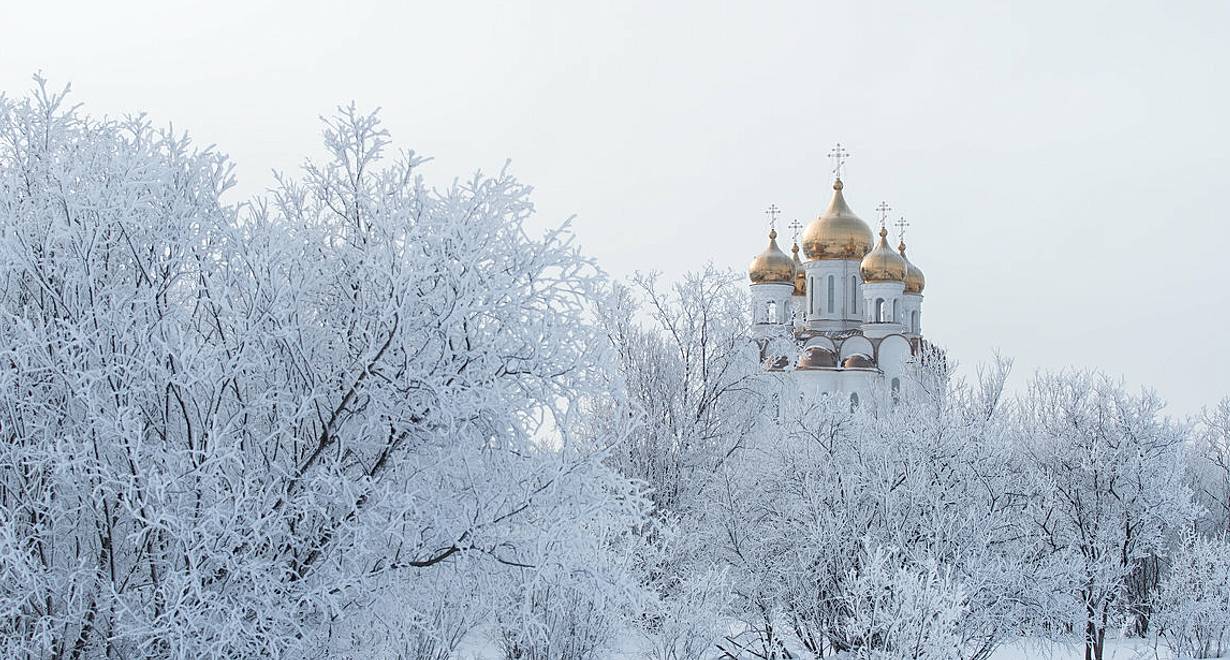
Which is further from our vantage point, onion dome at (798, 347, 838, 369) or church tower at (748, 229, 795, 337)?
church tower at (748, 229, 795, 337)

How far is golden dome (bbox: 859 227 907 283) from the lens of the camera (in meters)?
44.5

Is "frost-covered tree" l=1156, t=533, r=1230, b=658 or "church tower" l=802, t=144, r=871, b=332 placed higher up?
"church tower" l=802, t=144, r=871, b=332

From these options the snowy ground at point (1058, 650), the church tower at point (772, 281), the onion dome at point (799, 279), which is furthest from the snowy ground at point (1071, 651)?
the onion dome at point (799, 279)

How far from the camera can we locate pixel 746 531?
16.8 m

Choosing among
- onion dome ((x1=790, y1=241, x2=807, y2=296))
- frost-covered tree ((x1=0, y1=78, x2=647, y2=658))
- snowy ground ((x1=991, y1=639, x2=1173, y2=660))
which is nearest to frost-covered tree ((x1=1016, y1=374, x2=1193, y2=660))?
snowy ground ((x1=991, y1=639, x2=1173, y2=660))

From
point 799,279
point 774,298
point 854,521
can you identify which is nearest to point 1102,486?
point 854,521

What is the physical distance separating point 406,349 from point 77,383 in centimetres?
177

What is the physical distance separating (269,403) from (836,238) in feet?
125

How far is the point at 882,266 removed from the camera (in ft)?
146

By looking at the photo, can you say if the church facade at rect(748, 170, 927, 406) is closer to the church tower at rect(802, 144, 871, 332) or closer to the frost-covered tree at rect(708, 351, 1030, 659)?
the church tower at rect(802, 144, 871, 332)

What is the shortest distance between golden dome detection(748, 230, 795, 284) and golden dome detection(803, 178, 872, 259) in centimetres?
95

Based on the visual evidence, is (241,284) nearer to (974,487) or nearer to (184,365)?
(184,365)

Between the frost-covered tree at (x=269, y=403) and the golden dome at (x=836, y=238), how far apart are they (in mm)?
36541

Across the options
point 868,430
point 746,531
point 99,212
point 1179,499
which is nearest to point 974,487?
point 868,430
